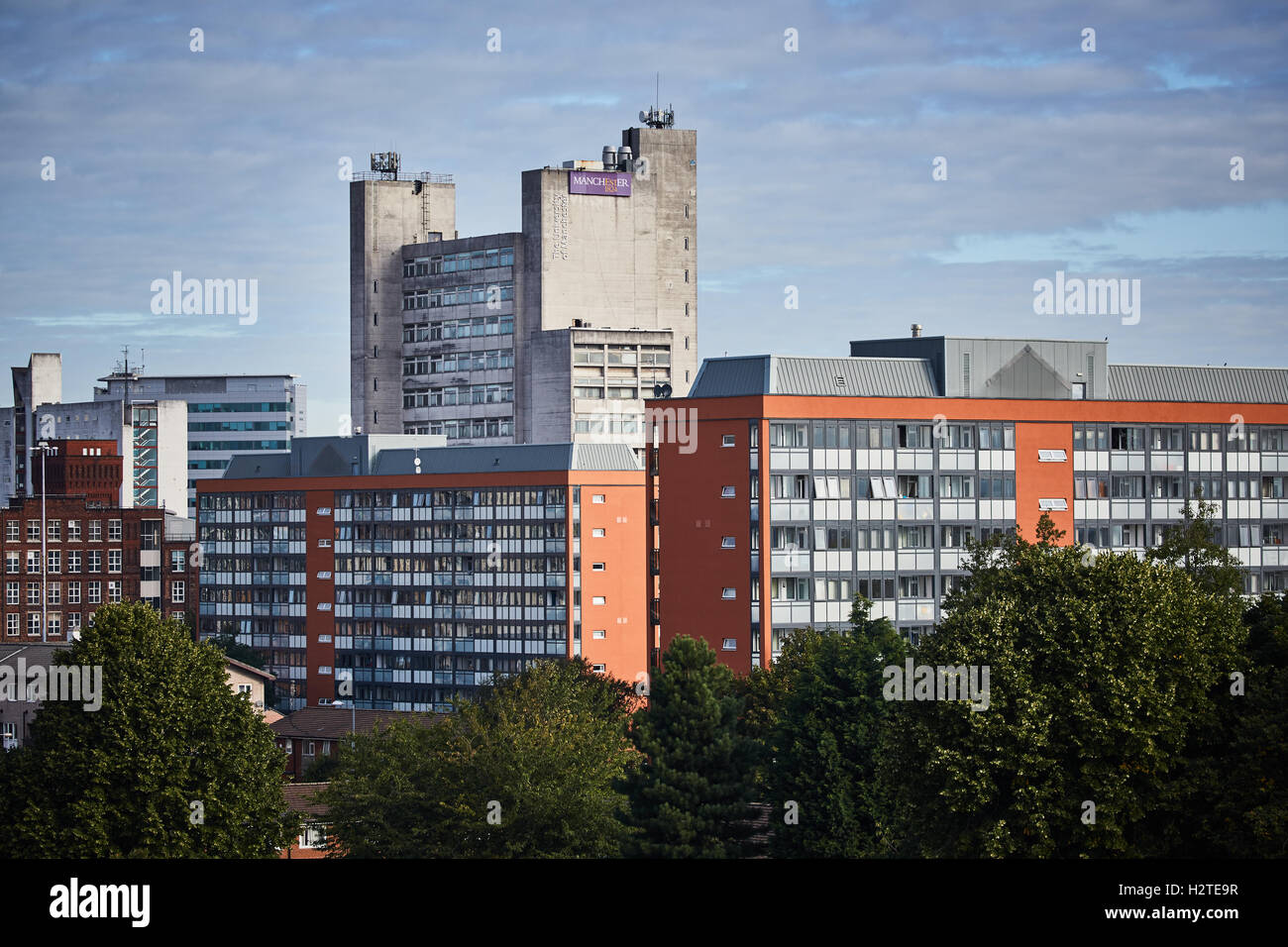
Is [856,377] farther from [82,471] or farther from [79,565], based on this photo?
[82,471]

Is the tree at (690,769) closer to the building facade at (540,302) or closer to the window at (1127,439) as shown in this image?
the window at (1127,439)

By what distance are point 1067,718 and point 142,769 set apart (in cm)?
3006

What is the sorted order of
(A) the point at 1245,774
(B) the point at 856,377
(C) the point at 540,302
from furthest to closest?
(C) the point at 540,302, (B) the point at 856,377, (A) the point at 1245,774

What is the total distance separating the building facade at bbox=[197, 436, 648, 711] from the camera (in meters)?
141

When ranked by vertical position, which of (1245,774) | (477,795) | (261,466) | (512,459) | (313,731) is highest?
(261,466)

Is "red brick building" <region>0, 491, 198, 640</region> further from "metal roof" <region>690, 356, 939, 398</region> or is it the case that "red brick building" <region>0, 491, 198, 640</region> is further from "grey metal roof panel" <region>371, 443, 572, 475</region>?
"metal roof" <region>690, 356, 939, 398</region>

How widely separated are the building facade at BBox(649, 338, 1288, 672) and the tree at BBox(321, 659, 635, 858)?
2932 cm

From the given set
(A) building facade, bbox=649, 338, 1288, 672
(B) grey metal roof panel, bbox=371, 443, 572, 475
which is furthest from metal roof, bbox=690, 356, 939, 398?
(B) grey metal roof panel, bbox=371, 443, 572, 475

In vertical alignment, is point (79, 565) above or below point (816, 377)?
below

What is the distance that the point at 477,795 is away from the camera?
6222 centimetres

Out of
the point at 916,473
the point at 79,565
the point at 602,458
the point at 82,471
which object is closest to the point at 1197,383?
the point at 916,473

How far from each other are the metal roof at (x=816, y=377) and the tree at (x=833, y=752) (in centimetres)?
3585

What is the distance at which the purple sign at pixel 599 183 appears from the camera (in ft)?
610

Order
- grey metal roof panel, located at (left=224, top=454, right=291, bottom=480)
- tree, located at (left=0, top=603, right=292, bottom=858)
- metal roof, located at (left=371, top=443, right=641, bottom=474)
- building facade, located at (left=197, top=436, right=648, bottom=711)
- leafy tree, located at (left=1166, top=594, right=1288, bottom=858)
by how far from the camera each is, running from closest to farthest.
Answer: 1. leafy tree, located at (left=1166, top=594, right=1288, bottom=858)
2. tree, located at (left=0, top=603, right=292, bottom=858)
3. building facade, located at (left=197, top=436, right=648, bottom=711)
4. metal roof, located at (left=371, top=443, right=641, bottom=474)
5. grey metal roof panel, located at (left=224, top=454, right=291, bottom=480)
